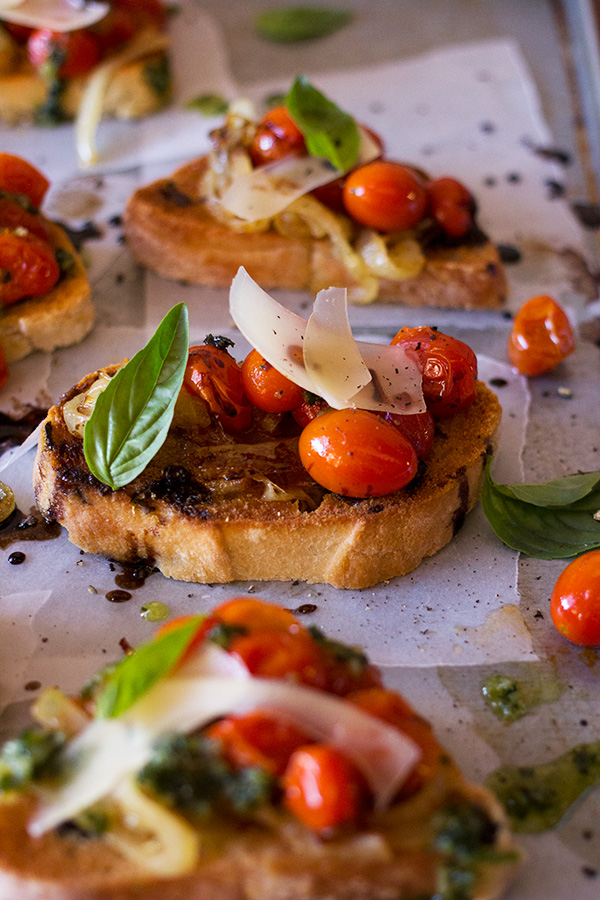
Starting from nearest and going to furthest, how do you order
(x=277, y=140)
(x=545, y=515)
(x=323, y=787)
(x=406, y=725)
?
(x=323, y=787), (x=406, y=725), (x=545, y=515), (x=277, y=140)

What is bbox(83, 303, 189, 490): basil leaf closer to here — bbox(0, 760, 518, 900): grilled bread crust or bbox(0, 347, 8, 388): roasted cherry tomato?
bbox(0, 347, 8, 388): roasted cherry tomato

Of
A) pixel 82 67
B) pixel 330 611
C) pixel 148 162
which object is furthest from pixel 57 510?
pixel 82 67

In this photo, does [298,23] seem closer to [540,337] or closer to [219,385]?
[540,337]

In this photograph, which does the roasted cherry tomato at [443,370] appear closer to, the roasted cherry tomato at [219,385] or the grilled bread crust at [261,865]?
the roasted cherry tomato at [219,385]

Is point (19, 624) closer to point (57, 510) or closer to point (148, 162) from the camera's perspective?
point (57, 510)

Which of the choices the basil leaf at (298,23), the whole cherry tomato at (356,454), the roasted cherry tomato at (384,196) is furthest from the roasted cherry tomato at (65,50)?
the whole cherry tomato at (356,454)

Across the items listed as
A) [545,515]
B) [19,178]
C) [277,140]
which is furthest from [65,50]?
[545,515]
